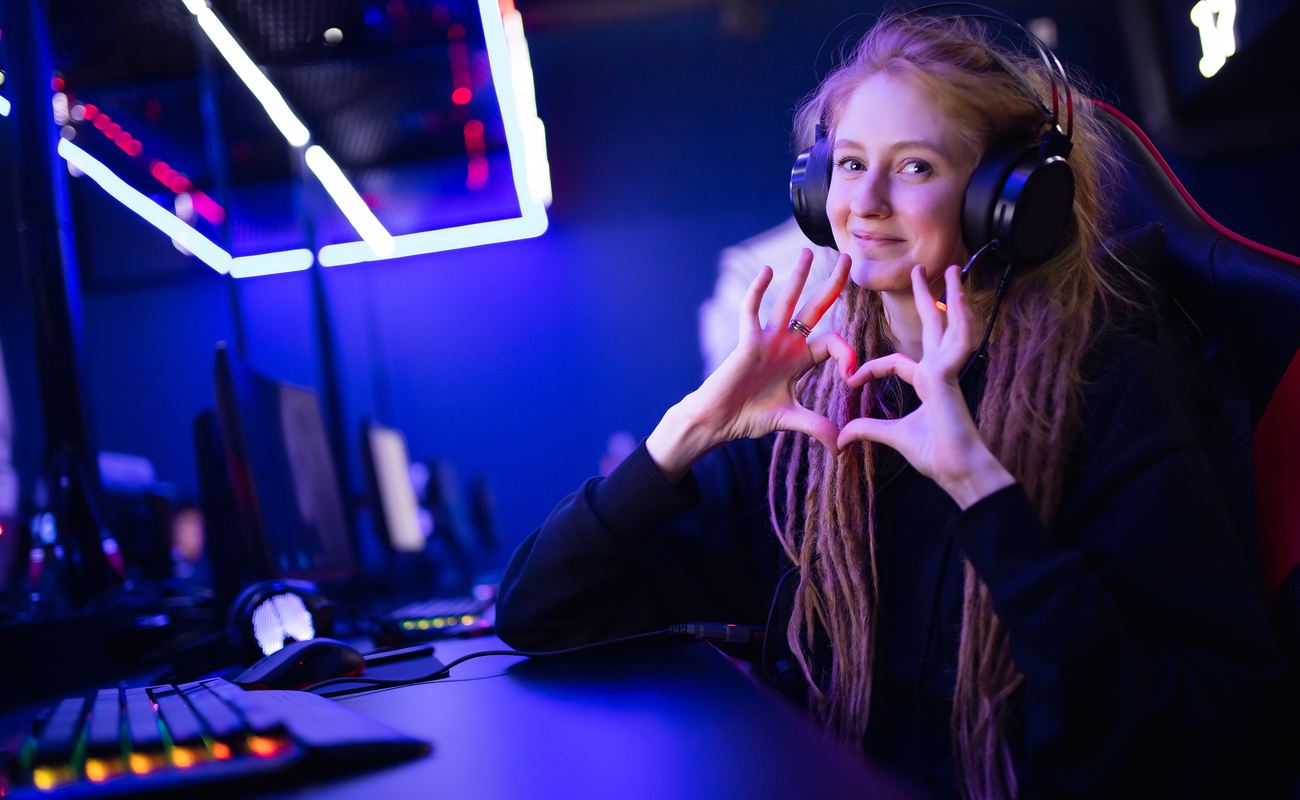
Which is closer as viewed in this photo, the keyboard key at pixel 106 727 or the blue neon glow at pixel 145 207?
the keyboard key at pixel 106 727

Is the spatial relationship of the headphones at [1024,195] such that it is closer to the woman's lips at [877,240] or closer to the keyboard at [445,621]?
the woman's lips at [877,240]

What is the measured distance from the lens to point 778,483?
1083 mm

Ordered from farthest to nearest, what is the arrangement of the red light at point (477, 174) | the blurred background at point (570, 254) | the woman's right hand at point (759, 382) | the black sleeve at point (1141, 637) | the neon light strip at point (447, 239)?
the neon light strip at point (447, 239)
the blurred background at point (570, 254)
the red light at point (477, 174)
the woman's right hand at point (759, 382)
the black sleeve at point (1141, 637)

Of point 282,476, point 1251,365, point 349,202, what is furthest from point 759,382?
point 349,202

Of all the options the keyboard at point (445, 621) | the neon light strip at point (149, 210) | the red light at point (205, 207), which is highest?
the red light at point (205, 207)

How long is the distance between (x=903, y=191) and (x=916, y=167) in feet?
0.10

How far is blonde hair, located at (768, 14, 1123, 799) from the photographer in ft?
2.63

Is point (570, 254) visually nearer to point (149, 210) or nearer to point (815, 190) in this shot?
point (149, 210)

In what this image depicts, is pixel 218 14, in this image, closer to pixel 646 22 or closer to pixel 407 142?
pixel 407 142

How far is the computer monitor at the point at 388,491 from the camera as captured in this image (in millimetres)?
2375

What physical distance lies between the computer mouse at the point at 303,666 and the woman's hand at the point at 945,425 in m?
0.51

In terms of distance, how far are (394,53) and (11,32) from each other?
128 centimetres

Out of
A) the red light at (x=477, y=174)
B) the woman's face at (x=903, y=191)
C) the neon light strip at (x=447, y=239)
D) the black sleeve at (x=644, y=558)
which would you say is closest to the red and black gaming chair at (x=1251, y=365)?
the woman's face at (x=903, y=191)

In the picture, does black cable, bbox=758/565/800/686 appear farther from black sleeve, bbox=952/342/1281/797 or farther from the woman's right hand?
black sleeve, bbox=952/342/1281/797
